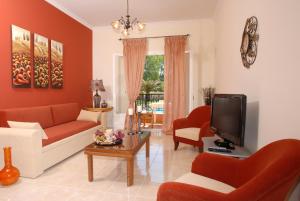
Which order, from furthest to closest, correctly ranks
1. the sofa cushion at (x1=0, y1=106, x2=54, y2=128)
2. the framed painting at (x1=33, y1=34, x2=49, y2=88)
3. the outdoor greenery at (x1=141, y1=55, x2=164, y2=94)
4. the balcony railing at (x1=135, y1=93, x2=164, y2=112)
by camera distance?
the balcony railing at (x1=135, y1=93, x2=164, y2=112)
the outdoor greenery at (x1=141, y1=55, x2=164, y2=94)
the framed painting at (x1=33, y1=34, x2=49, y2=88)
the sofa cushion at (x1=0, y1=106, x2=54, y2=128)

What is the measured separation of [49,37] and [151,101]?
153 inches

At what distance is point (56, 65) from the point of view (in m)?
4.43

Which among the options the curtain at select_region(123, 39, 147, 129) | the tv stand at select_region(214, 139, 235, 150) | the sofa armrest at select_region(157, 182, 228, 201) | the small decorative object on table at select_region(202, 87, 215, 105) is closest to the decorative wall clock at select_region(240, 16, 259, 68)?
the tv stand at select_region(214, 139, 235, 150)

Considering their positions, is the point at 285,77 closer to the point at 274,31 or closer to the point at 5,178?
A: the point at 274,31

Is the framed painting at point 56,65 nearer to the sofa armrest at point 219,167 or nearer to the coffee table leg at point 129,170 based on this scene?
the coffee table leg at point 129,170

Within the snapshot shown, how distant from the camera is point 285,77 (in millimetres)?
1581

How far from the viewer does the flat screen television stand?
2.05 m

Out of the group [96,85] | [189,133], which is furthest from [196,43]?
[96,85]

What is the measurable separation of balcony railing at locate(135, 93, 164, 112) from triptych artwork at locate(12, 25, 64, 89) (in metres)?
2.93

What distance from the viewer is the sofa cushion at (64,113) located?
13.4 feet

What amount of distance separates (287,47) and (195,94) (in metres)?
3.91

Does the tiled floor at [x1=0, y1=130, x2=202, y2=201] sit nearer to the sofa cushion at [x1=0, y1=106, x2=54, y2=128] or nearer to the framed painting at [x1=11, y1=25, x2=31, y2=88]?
the sofa cushion at [x1=0, y1=106, x2=54, y2=128]

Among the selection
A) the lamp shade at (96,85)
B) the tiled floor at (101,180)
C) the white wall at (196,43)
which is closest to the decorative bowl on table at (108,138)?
the tiled floor at (101,180)

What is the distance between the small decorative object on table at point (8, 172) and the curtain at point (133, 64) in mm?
3219
